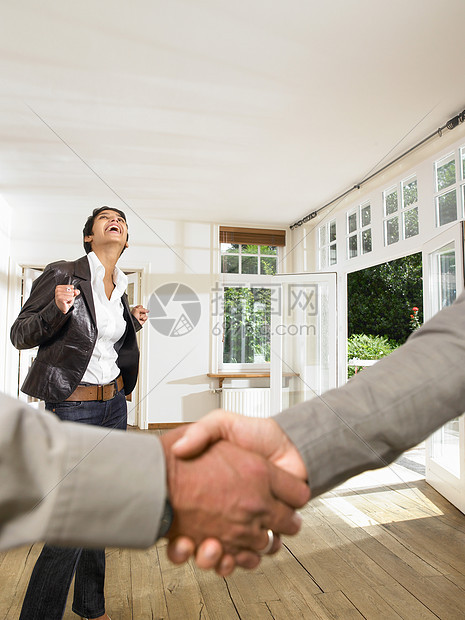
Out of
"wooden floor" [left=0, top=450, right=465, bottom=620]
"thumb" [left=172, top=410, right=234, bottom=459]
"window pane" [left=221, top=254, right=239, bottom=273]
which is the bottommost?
"wooden floor" [left=0, top=450, right=465, bottom=620]

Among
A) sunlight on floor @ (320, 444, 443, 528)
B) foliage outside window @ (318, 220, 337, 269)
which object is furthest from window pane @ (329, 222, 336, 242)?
sunlight on floor @ (320, 444, 443, 528)

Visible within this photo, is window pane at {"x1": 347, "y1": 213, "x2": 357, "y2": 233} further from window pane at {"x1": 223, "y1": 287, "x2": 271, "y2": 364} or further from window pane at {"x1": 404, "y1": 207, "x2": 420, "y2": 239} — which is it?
window pane at {"x1": 223, "y1": 287, "x2": 271, "y2": 364}

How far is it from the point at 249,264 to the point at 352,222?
118cm

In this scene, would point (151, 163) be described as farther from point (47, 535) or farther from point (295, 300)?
point (47, 535)

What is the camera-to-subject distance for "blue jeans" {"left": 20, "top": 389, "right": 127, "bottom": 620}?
976mm

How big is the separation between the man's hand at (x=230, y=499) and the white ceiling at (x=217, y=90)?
4.99 ft

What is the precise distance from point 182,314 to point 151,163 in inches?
76.5

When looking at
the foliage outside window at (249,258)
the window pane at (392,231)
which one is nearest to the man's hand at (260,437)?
the window pane at (392,231)

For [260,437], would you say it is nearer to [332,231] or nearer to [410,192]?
[410,192]

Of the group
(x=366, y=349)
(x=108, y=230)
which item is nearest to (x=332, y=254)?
(x=366, y=349)

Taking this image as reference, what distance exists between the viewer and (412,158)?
2.67 meters

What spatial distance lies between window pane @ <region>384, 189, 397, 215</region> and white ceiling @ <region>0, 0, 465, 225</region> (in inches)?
8.6

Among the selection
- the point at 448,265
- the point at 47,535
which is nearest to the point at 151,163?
the point at 448,265

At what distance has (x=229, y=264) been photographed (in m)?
4.33
